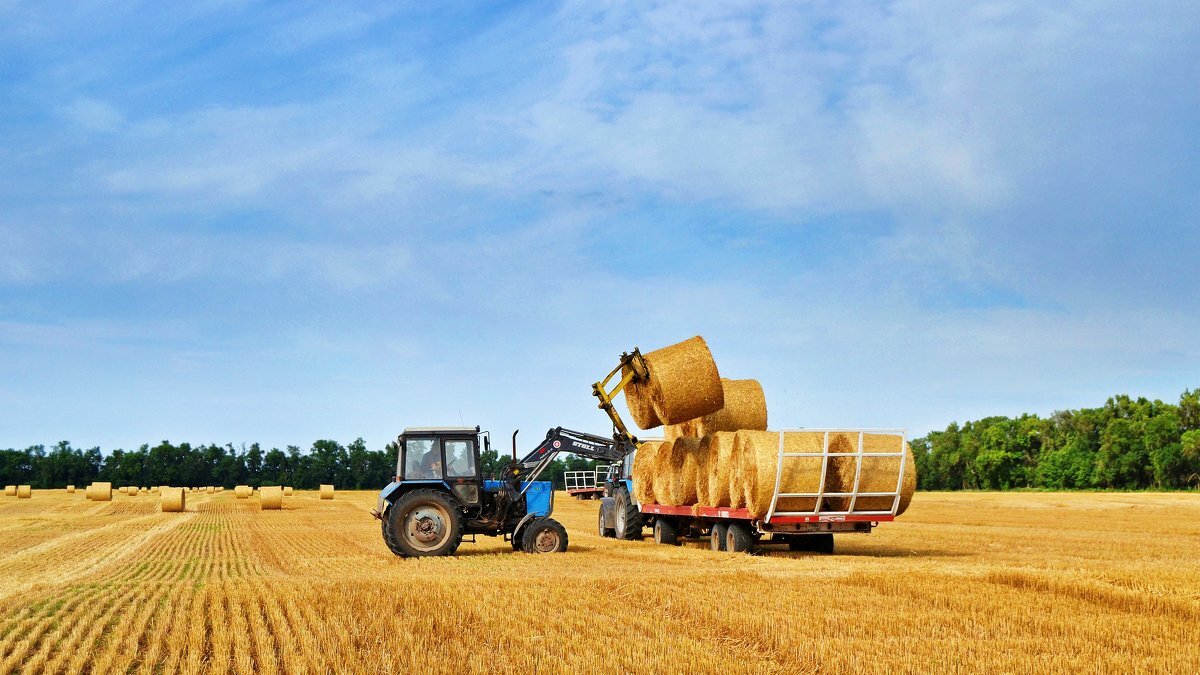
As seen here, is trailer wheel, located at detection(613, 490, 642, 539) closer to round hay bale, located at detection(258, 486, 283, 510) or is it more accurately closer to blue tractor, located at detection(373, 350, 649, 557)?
blue tractor, located at detection(373, 350, 649, 557)

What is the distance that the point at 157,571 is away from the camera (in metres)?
16.7

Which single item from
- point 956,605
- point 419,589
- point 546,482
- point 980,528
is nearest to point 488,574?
point 419,589

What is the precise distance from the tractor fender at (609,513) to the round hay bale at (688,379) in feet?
20.0

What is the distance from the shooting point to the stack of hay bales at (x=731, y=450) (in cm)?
1764

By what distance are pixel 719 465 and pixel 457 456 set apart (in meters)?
4.54

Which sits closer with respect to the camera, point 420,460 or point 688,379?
point 420,460

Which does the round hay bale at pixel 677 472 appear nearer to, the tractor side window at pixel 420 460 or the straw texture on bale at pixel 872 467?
the straw texture on bale at pixel 872 467

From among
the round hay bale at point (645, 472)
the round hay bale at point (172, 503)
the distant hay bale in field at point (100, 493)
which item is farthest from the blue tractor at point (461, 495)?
the distant hay bale in field at point (100, 493)

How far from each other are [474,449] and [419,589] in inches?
246

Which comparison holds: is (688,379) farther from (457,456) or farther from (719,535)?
(457,456)

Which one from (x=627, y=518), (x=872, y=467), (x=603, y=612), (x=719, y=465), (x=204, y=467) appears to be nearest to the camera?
(x=603, y=612)

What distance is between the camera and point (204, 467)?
130 meters

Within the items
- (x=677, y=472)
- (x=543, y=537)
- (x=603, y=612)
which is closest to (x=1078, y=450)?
(x=677, y=472)

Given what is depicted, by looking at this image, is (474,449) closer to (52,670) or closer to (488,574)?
(488,574)
